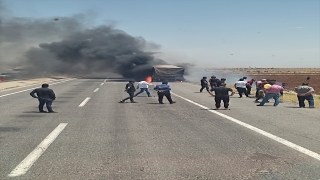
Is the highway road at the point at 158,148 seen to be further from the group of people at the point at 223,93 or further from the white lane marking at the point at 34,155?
the group of people at the point at 223,93

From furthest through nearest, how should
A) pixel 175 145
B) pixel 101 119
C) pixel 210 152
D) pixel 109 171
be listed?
pixel 101 119
pixel 175 145
pixel 210 152
pixel 109 171

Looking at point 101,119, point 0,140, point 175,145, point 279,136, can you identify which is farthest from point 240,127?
point 0,140

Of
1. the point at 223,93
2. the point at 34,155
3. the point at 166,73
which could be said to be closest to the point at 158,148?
the point at 34,155

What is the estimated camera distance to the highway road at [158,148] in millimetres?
5977

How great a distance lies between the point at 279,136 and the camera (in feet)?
31.8

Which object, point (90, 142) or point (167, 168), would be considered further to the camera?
point (90, 142)

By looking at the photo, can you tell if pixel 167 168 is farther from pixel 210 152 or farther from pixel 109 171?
pixel 210 152

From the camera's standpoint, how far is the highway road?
598cm

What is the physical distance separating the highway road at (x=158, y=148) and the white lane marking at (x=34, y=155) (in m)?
0.02

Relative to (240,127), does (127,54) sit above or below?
above

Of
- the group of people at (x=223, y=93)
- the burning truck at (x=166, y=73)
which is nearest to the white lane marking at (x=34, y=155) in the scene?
the group of people at (x=223, y=93)

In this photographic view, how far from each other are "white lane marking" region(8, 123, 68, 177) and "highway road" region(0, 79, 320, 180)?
0.05ft

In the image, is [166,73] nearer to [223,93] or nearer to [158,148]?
[223,93]

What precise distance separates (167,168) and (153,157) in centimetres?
90
